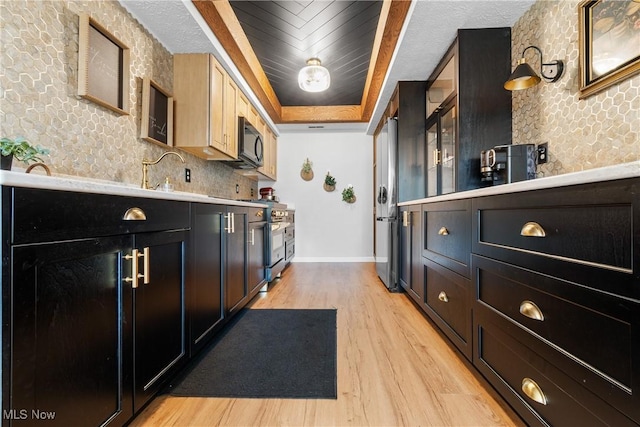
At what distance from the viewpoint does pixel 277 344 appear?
1693mm

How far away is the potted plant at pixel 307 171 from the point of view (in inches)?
187

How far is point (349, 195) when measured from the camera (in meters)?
4.71

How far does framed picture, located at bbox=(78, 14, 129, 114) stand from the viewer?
1405 mm

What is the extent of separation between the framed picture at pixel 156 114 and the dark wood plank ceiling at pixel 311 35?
3.01ft

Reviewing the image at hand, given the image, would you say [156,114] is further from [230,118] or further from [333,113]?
[333,113]

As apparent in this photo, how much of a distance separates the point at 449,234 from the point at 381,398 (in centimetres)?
92

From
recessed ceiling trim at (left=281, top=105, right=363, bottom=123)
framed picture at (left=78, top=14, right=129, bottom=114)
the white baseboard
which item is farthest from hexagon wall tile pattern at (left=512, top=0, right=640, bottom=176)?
the white baseboard

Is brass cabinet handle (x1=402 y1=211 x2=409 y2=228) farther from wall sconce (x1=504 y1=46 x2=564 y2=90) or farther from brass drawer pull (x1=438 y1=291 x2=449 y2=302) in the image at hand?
wall sconce (x1=504 y1=46 x2=564 y2=90)

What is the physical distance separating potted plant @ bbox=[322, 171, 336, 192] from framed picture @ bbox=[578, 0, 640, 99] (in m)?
3.51

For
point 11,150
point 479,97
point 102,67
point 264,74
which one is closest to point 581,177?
point 479,97

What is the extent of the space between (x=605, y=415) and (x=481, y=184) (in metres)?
1.57

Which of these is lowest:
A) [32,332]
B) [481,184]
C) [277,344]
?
[277,344]

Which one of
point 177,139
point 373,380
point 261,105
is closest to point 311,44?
point 261,105

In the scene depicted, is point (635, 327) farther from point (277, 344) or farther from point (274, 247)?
point (274, 247)
